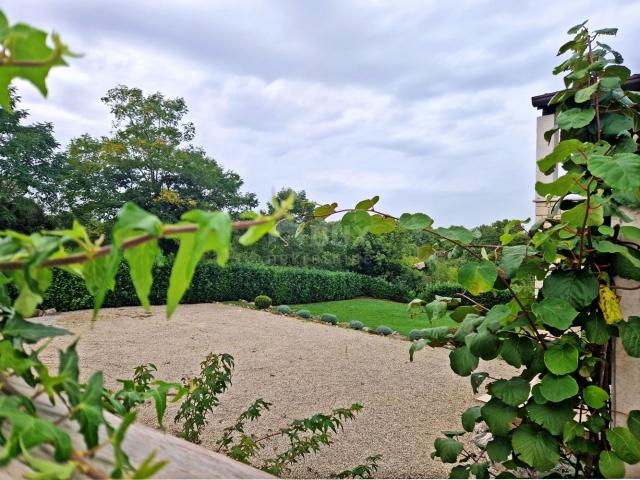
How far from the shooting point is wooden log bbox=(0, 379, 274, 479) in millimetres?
309

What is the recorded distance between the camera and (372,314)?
12109 mm

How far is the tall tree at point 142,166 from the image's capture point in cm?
1603

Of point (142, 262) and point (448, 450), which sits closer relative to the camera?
point (142, 262)

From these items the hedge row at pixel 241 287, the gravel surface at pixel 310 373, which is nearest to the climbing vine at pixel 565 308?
the gravel surface at pixel 310 373

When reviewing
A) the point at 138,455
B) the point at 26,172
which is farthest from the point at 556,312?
the point at 26,172

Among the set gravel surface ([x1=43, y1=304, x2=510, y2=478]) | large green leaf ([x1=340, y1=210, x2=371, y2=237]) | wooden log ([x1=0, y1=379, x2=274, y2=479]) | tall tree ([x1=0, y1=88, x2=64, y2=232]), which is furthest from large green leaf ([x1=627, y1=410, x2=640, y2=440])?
tall tree ([x1=0, y1=88, x2=64, y2=232])

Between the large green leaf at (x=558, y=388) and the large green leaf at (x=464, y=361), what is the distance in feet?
0.63

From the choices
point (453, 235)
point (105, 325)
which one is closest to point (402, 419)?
point (453, 235)

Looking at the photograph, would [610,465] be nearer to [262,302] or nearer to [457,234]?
[457,234]

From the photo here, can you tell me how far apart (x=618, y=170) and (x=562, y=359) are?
498mm

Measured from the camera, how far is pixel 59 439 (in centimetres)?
27

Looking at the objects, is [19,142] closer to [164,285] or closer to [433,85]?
[164,285]

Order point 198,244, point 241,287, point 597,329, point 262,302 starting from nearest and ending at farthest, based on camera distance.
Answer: point 198,244
point 597,329
point 262,302
point 241,287

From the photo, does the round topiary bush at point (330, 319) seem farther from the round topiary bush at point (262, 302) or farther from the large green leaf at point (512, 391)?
the large green leaf at point (512, 391)
